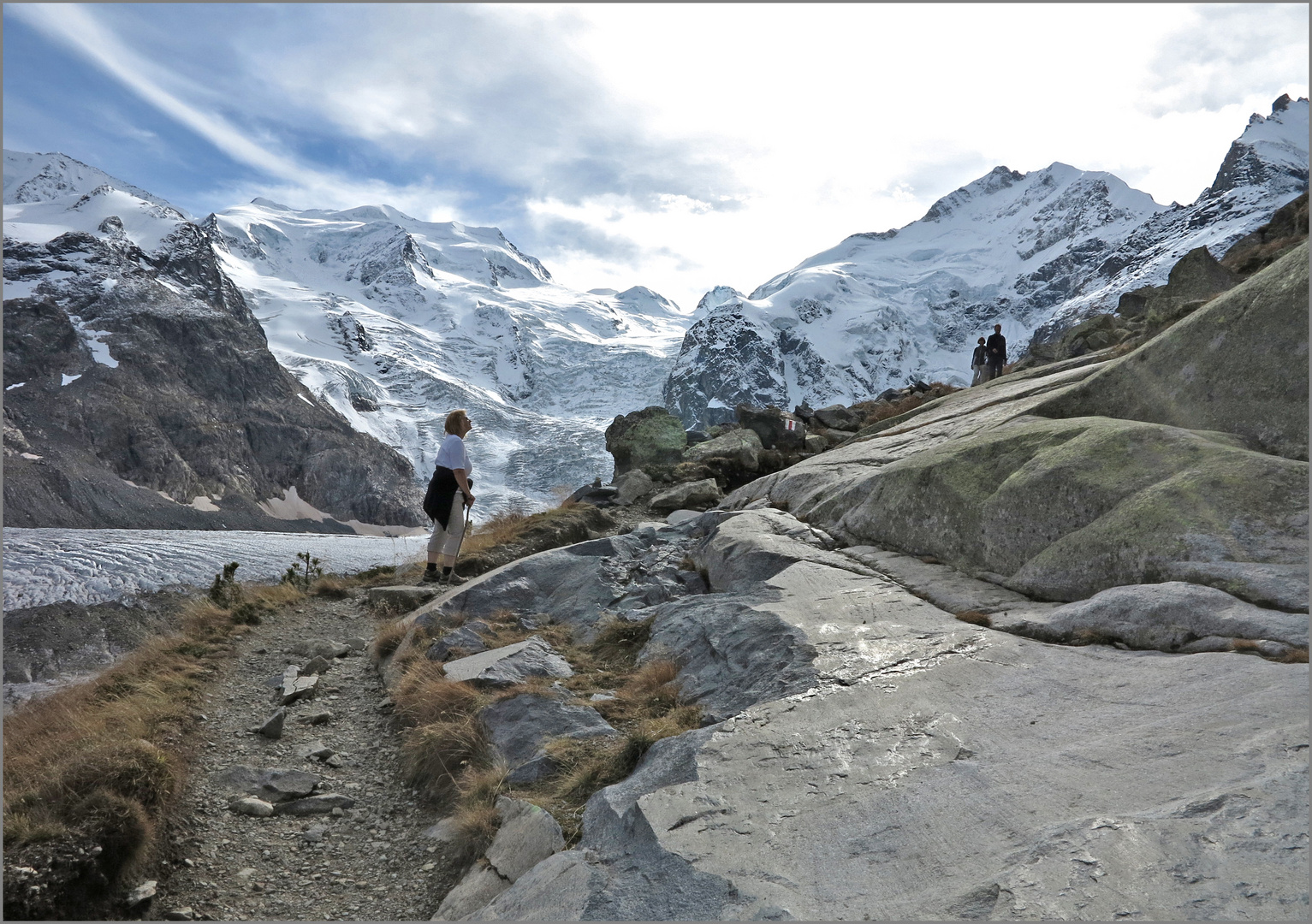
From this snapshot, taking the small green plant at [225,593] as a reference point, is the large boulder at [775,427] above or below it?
above

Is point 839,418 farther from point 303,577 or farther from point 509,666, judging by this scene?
point 509,666

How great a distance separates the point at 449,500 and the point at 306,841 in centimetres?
727

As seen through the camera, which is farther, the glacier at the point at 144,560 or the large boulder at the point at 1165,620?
the glacier at the point at 144,560

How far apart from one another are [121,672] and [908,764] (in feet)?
32.7

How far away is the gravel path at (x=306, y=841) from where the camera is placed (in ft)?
17.5

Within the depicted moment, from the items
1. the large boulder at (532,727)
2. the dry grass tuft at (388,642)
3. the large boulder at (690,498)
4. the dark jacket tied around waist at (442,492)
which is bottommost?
the large boulder at (532,727)

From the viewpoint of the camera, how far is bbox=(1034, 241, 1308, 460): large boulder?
7711mm

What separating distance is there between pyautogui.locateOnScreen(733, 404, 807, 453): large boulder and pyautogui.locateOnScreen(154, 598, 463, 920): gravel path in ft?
58.7

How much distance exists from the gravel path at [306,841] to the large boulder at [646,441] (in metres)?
17.9

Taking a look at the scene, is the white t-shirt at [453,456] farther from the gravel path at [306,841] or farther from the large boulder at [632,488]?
the large boulder at [632,488]

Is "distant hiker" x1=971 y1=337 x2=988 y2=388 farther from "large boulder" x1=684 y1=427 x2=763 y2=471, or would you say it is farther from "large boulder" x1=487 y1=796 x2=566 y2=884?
"large boulder" x1=487 y1=796 x2=566 y2=884

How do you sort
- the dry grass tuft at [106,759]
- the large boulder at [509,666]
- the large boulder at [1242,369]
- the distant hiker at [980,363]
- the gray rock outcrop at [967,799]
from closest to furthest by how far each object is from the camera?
1. the gray rock outcrop at [967,799]
2. the dry grass tuft at [106,759]
3. the large boulder at [1242,369]
4. the large boulder at [509,666]
5. the distant hiker at [980,363]

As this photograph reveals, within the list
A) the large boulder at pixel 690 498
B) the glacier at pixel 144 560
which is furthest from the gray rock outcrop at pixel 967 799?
the glacier at pixel 144 560

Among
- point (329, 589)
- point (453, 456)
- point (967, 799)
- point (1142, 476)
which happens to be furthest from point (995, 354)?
point (967, 799)
